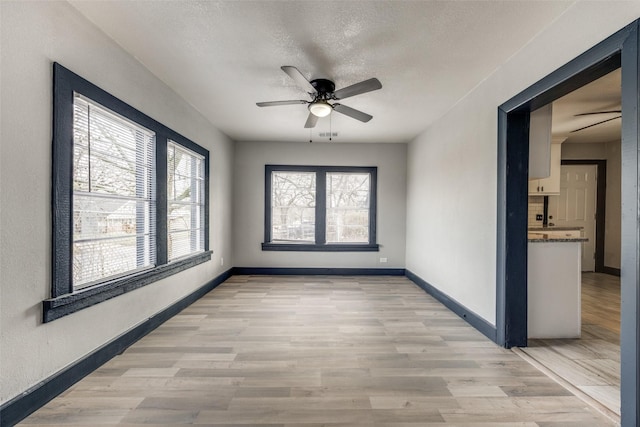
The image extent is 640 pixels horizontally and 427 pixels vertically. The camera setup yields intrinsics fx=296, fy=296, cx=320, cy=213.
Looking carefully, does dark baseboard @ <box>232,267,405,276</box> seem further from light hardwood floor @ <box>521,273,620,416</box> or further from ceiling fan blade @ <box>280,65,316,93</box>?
ceiling fan blade @ <box>280,65,316,93</box>

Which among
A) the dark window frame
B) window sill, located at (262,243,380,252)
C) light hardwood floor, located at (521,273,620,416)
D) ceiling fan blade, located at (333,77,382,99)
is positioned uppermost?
ceiling fan blade, located at (333,77,382,99)

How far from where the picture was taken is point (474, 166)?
10.9 feet

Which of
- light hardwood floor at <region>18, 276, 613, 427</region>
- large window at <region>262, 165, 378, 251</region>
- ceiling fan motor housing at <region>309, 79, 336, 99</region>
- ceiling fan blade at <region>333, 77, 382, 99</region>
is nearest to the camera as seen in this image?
light hardwood floor at <region>18, 276, 613, 427</region>

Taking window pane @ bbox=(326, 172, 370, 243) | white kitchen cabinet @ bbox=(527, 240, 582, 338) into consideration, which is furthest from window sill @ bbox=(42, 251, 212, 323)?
white kitchen cabinet @ bbox=(527, 240, 582, 338)

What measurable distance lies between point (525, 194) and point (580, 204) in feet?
15.9

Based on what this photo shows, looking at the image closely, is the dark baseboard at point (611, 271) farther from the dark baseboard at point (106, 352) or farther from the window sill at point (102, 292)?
the window sill at point (102, 292)

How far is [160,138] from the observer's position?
324 cm

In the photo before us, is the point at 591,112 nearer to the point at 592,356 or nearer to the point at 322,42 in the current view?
the point at 592,356

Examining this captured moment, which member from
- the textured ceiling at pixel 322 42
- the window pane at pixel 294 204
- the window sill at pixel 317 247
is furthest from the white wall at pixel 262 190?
the textured ceiling at pixel 322 42

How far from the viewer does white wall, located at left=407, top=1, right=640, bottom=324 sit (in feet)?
6.51

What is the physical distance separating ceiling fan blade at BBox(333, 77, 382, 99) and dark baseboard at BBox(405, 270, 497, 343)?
2.57m

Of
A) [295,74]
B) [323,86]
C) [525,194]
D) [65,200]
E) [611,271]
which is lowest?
[611,271]

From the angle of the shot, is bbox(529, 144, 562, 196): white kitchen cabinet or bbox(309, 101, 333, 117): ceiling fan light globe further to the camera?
bbox(529, 144, 562, 196): white kitchen cabinet

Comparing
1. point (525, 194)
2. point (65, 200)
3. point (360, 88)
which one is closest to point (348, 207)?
point (360, 88)
